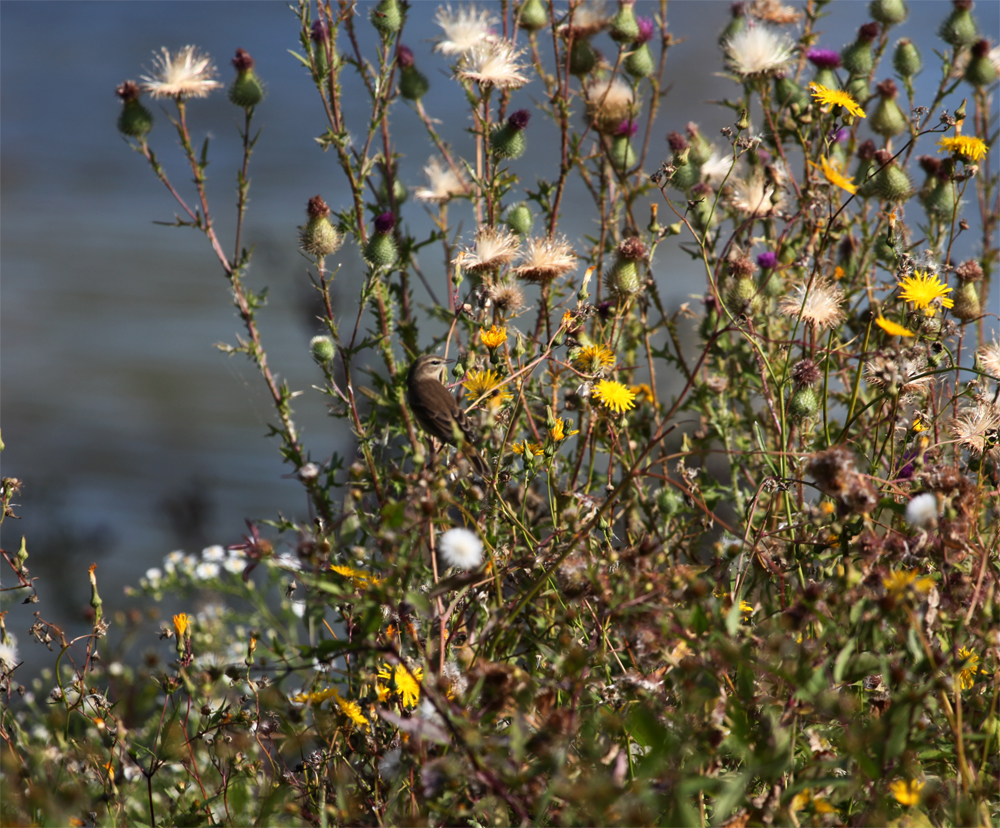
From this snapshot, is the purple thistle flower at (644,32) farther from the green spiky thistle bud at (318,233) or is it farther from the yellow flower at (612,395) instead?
the yellow flower at (612,395)

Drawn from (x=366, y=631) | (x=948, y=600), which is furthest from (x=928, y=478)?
(x=366, y=631)

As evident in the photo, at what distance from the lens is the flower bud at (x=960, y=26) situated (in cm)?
272

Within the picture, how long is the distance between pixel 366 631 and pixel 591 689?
1.74 ft

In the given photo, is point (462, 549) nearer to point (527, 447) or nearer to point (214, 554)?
point (527, 447)

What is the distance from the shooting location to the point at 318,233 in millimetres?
2277

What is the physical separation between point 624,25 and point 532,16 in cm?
30

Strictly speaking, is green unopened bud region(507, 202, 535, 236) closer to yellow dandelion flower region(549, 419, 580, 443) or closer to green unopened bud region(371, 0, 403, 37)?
green unopened bud region(371, 0, 403, 37)

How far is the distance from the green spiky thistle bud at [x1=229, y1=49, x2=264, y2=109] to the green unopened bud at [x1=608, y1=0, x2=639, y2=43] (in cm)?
117

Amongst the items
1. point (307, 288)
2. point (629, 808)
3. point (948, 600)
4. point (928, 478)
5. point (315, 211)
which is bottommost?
point (629, 808)

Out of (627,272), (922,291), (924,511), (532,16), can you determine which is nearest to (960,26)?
(532,16)

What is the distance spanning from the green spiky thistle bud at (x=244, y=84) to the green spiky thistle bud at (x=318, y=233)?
0.47 meters

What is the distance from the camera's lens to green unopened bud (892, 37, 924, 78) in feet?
9.01

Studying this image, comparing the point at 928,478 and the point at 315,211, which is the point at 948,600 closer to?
the point at 928,478

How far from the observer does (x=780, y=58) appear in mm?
2578
